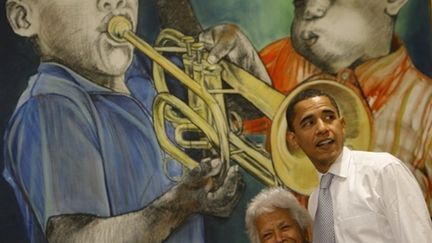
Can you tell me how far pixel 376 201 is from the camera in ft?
5.29

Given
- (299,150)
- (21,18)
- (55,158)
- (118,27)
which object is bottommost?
(299,150)

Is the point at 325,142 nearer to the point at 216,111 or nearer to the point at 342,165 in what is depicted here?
the point at 342,165

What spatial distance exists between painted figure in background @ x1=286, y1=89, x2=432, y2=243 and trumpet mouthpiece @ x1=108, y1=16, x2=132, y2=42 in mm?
949

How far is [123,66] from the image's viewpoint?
2.44m

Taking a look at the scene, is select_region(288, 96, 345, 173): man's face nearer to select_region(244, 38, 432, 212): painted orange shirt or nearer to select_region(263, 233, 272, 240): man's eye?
select_region(263, 233, 272, 240): man's eye

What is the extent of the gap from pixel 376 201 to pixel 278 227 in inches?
13.4

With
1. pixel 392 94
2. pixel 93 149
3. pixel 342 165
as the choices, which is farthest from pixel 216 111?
pixel 342 165

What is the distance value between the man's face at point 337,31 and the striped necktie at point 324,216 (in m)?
0.87

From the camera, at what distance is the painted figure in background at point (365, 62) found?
251cm

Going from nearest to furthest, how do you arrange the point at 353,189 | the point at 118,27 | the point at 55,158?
the point at 353,189
the point at 55,158
the point at 118,27

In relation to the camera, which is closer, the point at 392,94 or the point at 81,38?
the point at 81,38

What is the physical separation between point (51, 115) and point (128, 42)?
416 mm

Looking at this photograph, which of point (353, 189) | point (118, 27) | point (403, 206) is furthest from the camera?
point (118, 27)

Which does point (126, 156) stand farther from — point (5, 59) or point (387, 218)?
point (387, 218)
